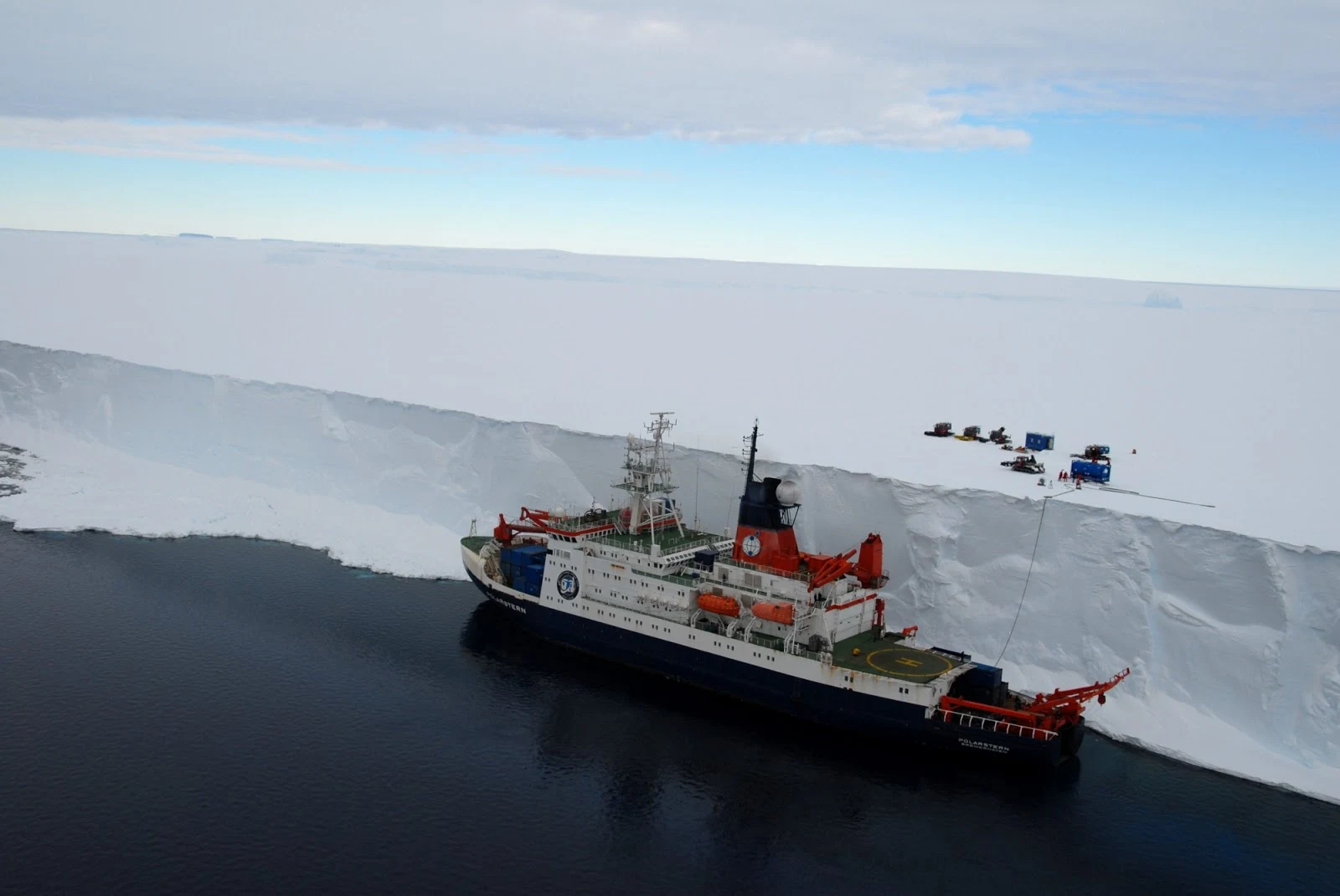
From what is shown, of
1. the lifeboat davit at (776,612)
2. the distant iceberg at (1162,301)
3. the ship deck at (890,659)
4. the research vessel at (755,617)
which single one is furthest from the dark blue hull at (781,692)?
the distant iceberg at (1162,301)

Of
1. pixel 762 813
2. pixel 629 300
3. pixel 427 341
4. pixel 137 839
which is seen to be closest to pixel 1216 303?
pixel 629 300

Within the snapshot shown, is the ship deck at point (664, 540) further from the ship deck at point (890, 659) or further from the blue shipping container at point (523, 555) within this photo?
the ship deck at point (890, 659)

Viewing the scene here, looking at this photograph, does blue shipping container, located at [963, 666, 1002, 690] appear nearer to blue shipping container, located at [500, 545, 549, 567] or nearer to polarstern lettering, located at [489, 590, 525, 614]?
blue shipping container, located at [500, 545, 549, 567]

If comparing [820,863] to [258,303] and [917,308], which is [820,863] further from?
[258,303]

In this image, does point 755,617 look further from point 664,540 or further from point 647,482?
point 647,482

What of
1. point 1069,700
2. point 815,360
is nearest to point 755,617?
point 1069,700
